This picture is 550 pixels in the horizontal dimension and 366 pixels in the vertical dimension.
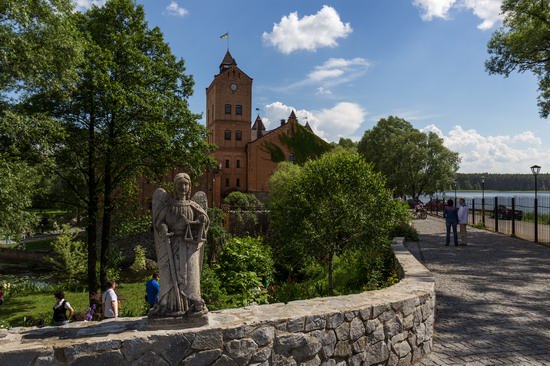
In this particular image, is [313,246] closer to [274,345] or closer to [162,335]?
[274,345]

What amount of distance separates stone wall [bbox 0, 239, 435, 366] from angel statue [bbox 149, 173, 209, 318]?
0.93 ft

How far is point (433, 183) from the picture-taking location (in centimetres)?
4947

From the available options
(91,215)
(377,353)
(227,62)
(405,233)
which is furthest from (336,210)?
(227,62)

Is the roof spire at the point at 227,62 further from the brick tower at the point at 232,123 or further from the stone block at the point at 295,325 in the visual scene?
the stone block at the point at 295,325

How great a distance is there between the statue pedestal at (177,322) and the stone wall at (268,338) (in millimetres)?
86

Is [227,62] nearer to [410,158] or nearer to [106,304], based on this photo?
[410,158]

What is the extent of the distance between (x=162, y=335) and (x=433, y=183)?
49688 millimetres

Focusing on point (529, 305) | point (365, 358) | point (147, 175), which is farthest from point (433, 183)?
point (365, 358)

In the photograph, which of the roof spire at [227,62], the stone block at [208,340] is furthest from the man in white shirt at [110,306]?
the roof spire at [227,62]

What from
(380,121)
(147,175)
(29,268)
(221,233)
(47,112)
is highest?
(380,121)

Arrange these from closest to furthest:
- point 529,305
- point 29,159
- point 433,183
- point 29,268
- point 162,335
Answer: point 162,335
point 529,305
point 29,159
point 29,268
point 433,183

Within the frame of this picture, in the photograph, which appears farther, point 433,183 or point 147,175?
point 433,183

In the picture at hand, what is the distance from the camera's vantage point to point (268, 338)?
4828 millimetres

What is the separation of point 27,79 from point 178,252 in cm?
1032
